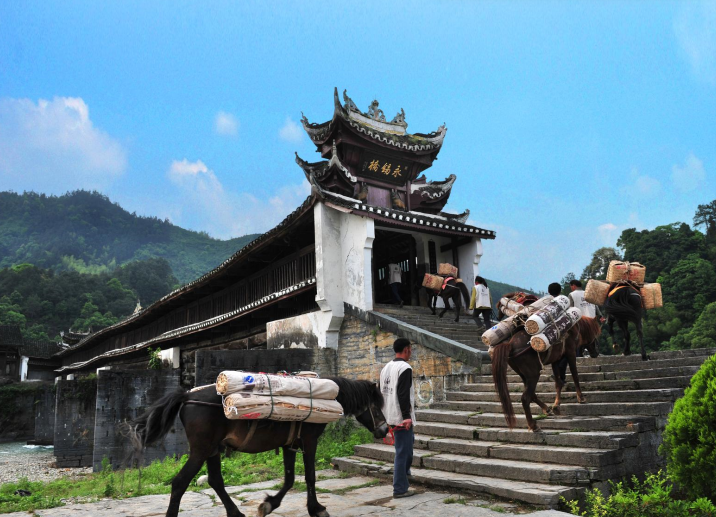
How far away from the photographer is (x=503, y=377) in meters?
6.26

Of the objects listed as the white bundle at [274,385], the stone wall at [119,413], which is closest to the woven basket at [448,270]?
the stone wall at [119,413]

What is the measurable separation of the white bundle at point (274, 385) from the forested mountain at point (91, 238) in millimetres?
101538

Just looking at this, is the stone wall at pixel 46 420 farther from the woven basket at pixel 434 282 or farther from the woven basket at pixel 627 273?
the woven basket at pixel 627 273

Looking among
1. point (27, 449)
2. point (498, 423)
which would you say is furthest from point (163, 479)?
point (27, 449)

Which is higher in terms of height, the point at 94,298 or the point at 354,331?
the point at 94,298

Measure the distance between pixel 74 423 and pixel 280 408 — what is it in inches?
671

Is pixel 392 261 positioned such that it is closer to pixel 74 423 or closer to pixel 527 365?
pixel 527 365

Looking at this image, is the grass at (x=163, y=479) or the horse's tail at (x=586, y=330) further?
the horse's tail at (x=586, y=330)

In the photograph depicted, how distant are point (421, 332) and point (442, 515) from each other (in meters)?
5.19

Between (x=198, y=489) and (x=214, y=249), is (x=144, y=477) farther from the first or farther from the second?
(x=214, y=249)

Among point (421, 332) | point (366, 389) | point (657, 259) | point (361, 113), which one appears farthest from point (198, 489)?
point (657, 259)

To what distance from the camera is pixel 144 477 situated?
9.09 m

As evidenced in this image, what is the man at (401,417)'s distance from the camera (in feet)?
18.1

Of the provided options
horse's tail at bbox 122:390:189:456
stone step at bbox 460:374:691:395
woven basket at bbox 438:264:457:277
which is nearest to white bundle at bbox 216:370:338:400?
horse's tail at bbox 122:390:189:456
